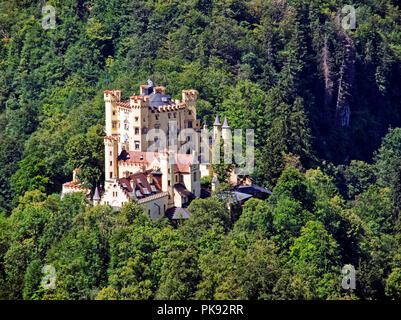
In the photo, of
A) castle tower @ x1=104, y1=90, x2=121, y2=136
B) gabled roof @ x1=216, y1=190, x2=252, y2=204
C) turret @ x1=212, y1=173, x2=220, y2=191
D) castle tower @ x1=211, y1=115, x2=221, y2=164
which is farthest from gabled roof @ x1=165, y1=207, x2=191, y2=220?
castle tower @ x1=104, y1=90, x2=121, y2=136

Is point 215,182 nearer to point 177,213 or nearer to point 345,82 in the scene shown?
point 177,213

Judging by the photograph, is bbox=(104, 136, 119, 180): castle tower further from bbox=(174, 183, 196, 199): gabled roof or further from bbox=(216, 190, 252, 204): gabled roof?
bbox=(216, 190, 252, 204): gabled roof

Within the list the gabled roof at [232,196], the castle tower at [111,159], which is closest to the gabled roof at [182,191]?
the gabled roof at [232,196]

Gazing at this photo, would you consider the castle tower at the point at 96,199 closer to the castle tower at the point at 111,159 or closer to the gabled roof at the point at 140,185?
the gabled roof at the point at 140,185

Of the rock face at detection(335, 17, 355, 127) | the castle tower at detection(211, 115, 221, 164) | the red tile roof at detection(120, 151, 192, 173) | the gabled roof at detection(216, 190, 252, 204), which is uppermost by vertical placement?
the rock face at detection(335, 17, 355, 127)

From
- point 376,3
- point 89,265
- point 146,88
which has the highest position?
point 376,3

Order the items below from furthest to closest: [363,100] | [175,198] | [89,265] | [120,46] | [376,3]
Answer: [376,3], [363,100], [120,46], [175,198], [89,265]

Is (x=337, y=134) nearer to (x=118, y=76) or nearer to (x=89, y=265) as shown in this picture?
(x=118, y=76)

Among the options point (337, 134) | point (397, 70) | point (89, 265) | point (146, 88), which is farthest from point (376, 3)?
point (89, 265)
